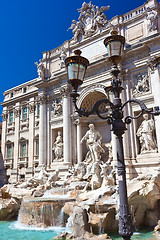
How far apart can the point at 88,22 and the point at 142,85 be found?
766 cm

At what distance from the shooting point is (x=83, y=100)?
17844 mm

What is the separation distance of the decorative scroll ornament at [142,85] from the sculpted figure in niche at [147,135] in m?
1.82

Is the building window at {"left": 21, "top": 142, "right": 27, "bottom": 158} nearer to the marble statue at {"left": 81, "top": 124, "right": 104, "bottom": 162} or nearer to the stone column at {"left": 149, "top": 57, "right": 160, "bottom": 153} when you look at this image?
the marble statue at {"left": 81, "top": 124, "right": 104, "bottom": 162}

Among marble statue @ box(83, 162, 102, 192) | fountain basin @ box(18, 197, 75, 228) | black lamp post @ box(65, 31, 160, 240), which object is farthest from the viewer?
marble statue @ box(83, 162, 102, 192)

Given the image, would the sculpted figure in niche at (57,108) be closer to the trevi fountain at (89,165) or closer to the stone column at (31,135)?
the trevi fountain at (89,165)

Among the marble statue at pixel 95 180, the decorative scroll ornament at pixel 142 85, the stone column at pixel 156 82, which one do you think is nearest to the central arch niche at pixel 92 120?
the decorative scroll ornament at pixel 142 85

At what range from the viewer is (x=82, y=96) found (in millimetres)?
17828

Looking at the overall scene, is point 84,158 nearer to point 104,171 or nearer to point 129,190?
point 104,171

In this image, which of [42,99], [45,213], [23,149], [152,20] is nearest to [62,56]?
[42,99]

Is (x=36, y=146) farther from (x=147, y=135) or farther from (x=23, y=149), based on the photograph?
(x=147, y=135)

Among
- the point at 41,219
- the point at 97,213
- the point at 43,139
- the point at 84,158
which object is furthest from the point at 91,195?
the point at 43,139

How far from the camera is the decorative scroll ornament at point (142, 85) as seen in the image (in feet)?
49.8

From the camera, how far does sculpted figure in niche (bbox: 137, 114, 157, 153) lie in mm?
14141

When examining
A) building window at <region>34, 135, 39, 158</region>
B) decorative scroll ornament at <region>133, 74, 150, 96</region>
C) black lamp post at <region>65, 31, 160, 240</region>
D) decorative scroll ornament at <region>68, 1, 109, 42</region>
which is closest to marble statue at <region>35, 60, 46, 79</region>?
decorative scroll ornament at <region>68, 1, 109, 42</region>
